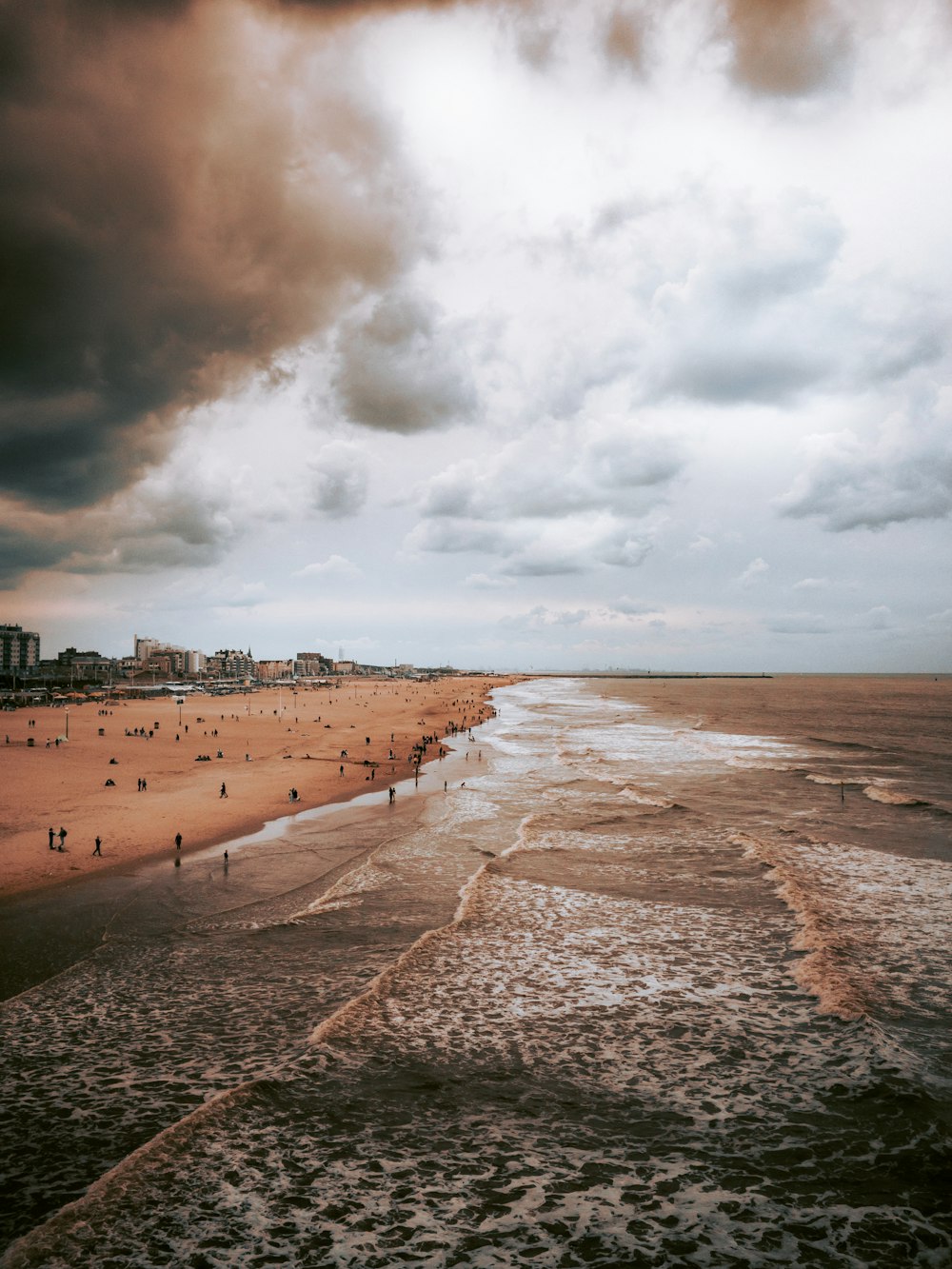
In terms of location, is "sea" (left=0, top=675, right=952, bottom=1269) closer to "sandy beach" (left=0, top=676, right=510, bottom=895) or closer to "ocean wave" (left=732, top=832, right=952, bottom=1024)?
"ocean wave" (left=732, top=832, right=952, bottom=1024)

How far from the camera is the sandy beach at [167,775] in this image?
101 feet

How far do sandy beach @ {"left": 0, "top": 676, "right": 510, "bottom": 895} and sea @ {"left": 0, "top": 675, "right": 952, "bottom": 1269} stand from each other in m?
4.37

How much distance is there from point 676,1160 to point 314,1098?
709 centimetres

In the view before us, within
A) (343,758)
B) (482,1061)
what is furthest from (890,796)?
(343,758)

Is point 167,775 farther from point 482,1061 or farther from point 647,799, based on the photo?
point 482,1061

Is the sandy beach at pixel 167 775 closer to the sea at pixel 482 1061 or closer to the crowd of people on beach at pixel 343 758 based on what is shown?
the crowd of people on beach at pixel 343 758

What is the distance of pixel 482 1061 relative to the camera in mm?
14727

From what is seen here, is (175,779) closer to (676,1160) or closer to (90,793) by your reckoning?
(90,793)

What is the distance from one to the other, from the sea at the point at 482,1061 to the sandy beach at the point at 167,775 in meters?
4.37

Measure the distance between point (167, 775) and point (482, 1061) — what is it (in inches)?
1690

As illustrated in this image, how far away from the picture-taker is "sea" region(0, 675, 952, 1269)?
1038 cm

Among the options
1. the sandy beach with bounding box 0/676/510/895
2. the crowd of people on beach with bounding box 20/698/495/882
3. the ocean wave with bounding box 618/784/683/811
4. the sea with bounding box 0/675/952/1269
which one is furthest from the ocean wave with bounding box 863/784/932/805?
the sandy beach with bounding box 0/676/510/895

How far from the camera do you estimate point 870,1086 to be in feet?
45.3

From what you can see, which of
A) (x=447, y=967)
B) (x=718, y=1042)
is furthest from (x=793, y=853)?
(x=447, y=967)
